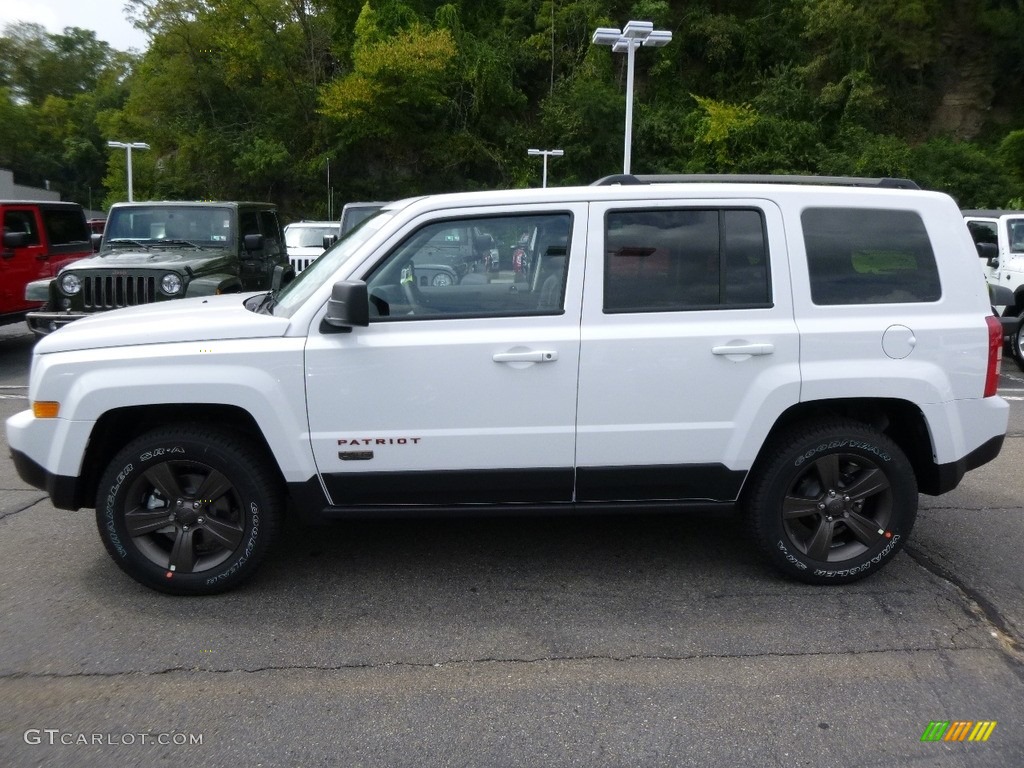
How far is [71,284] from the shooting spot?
370 inches

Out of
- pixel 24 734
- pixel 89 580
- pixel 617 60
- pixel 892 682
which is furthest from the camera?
pixel 617 60

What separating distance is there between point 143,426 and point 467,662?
1944 mm

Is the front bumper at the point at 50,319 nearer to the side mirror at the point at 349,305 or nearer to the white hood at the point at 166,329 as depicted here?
the white hood at the point at 166,329

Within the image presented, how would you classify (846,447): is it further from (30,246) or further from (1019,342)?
(30,246)

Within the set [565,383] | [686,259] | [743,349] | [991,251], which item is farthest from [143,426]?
[991,251]

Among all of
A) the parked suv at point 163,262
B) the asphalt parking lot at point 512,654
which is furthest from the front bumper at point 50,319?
the asphalt parking lot at point 512,654

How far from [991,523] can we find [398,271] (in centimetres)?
391

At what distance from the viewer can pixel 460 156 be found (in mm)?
43375

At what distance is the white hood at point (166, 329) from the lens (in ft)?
13.6

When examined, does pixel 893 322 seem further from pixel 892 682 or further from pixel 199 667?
pixel 199 667

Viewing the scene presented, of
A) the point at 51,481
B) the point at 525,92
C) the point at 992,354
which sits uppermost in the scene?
the point at 525,92

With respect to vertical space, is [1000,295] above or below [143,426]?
above

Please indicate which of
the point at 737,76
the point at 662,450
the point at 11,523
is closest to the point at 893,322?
the point at 662,450

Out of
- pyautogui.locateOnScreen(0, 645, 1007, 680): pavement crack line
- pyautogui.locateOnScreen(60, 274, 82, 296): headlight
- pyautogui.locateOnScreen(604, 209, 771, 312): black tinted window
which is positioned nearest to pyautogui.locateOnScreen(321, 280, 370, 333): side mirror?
pyautogui.locateOnScreen(604, 209, 771, 312): black tinted window
